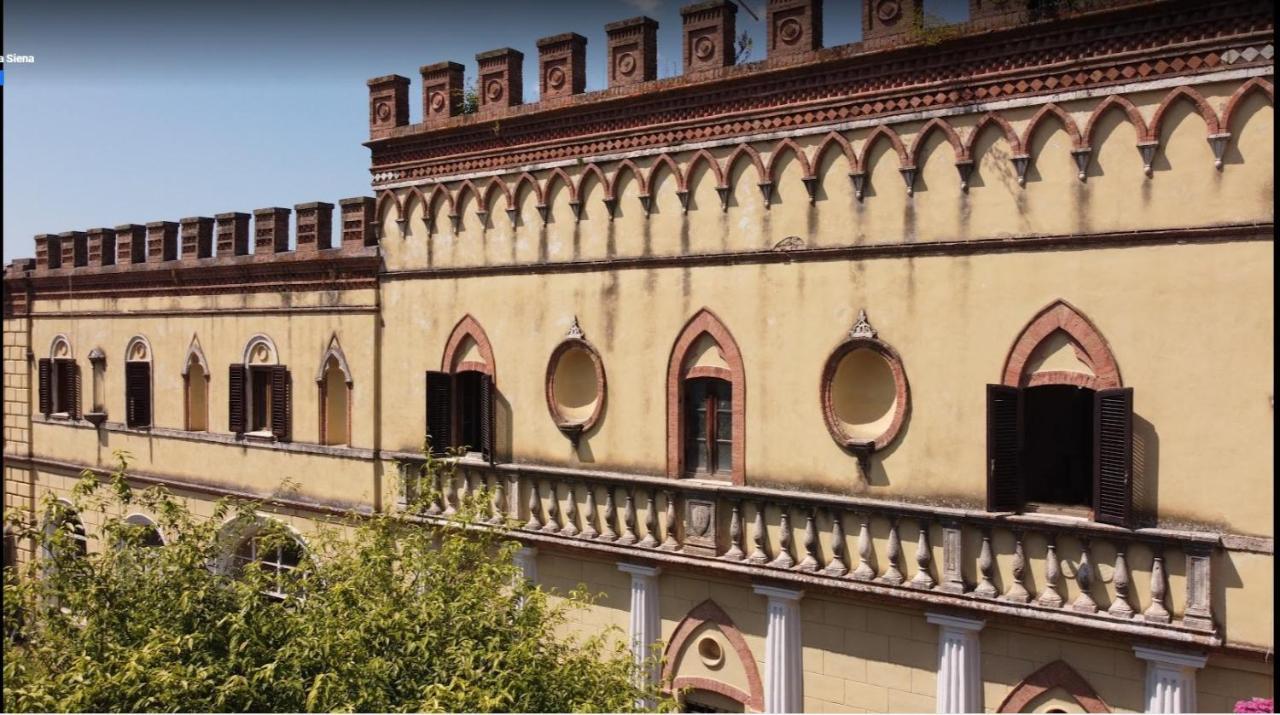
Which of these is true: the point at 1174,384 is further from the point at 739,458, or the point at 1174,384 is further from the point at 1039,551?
the point at 739,458

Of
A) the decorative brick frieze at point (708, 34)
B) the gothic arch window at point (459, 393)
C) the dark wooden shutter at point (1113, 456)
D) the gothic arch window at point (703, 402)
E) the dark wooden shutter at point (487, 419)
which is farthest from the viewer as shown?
the gothic arch window at point (459, 393)

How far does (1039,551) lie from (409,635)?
6112mm

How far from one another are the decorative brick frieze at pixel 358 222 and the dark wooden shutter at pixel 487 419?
3380 millimetres

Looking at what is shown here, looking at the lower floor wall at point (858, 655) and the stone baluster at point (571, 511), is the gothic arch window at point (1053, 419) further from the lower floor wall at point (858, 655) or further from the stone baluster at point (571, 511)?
the stone baluster at point (571, 511)

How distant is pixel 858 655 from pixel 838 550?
1195mm

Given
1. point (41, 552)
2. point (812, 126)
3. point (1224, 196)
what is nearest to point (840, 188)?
point (812, 126)

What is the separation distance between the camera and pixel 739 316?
12.7 metres

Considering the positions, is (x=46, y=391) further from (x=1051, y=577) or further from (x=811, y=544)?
(x=1051, y=577)

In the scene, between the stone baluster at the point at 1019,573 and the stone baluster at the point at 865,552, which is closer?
the stone baluster at the point at 1019,573

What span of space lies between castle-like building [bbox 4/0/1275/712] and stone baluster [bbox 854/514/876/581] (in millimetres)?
48

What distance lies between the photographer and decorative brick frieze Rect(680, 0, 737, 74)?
1269 cm

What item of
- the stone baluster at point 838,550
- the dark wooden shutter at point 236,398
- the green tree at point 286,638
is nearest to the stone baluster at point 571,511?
the green tree at point 286,638

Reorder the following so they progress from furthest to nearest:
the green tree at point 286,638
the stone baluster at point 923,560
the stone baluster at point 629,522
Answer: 1. the stone baluster at point 629,522
2. the stone baluster at point 923,560
3. the green tree at point 286,638

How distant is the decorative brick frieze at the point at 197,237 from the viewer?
1955cm
